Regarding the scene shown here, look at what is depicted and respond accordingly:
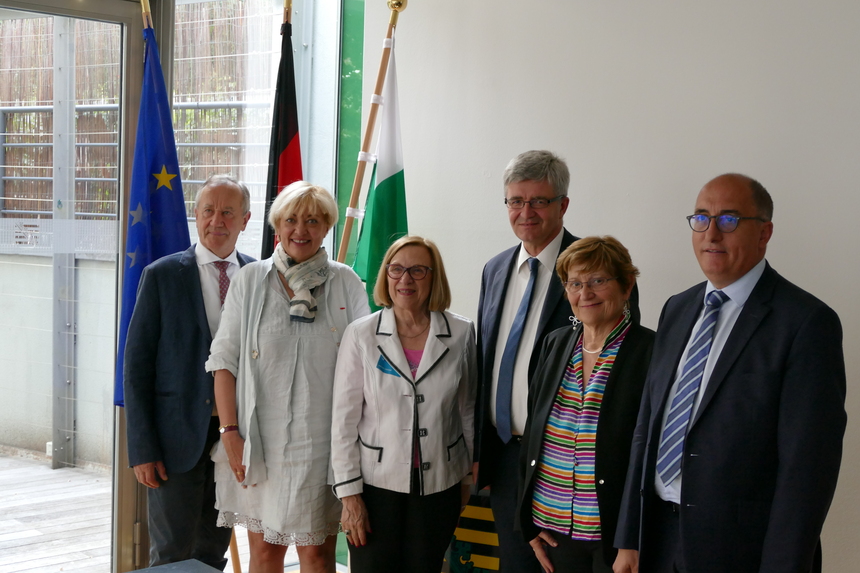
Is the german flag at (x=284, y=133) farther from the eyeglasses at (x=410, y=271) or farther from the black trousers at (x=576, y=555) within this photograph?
the black trousers at (x=576, y=555)

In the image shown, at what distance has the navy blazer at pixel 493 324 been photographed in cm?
243

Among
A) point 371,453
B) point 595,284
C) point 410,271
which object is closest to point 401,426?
point 371,453

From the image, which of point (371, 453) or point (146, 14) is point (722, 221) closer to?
point (371, 453)

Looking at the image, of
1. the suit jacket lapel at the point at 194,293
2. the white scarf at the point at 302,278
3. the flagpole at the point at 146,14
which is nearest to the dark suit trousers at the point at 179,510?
the suit jacket lapel at the point at 194,293

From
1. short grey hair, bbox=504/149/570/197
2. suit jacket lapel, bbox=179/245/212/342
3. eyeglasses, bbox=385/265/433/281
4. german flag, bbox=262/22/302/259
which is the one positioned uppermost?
german flag, bbox=262/22/302/259

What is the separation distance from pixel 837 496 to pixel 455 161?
7.04 ft

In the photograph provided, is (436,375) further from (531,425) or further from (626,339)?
(626,339)

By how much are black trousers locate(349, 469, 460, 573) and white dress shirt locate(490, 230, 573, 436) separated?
360 millimetres

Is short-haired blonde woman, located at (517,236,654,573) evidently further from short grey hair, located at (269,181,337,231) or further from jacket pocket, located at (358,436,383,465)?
short grey hair, located at (269,181,337,231)

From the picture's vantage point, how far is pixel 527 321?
8.16ft

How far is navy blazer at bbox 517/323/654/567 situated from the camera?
206cm

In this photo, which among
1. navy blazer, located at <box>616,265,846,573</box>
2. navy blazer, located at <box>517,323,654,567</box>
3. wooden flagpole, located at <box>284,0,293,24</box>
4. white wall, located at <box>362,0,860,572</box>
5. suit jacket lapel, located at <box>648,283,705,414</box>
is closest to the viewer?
navy blazer, located at <box>616,265,846,573</box>

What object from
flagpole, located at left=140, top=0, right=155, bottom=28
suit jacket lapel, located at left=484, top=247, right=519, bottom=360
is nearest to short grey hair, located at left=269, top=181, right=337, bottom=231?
suit jacket lapel, located at left=484, top=247, right=519, bottom=360

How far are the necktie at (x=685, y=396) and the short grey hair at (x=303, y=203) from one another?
128cm
